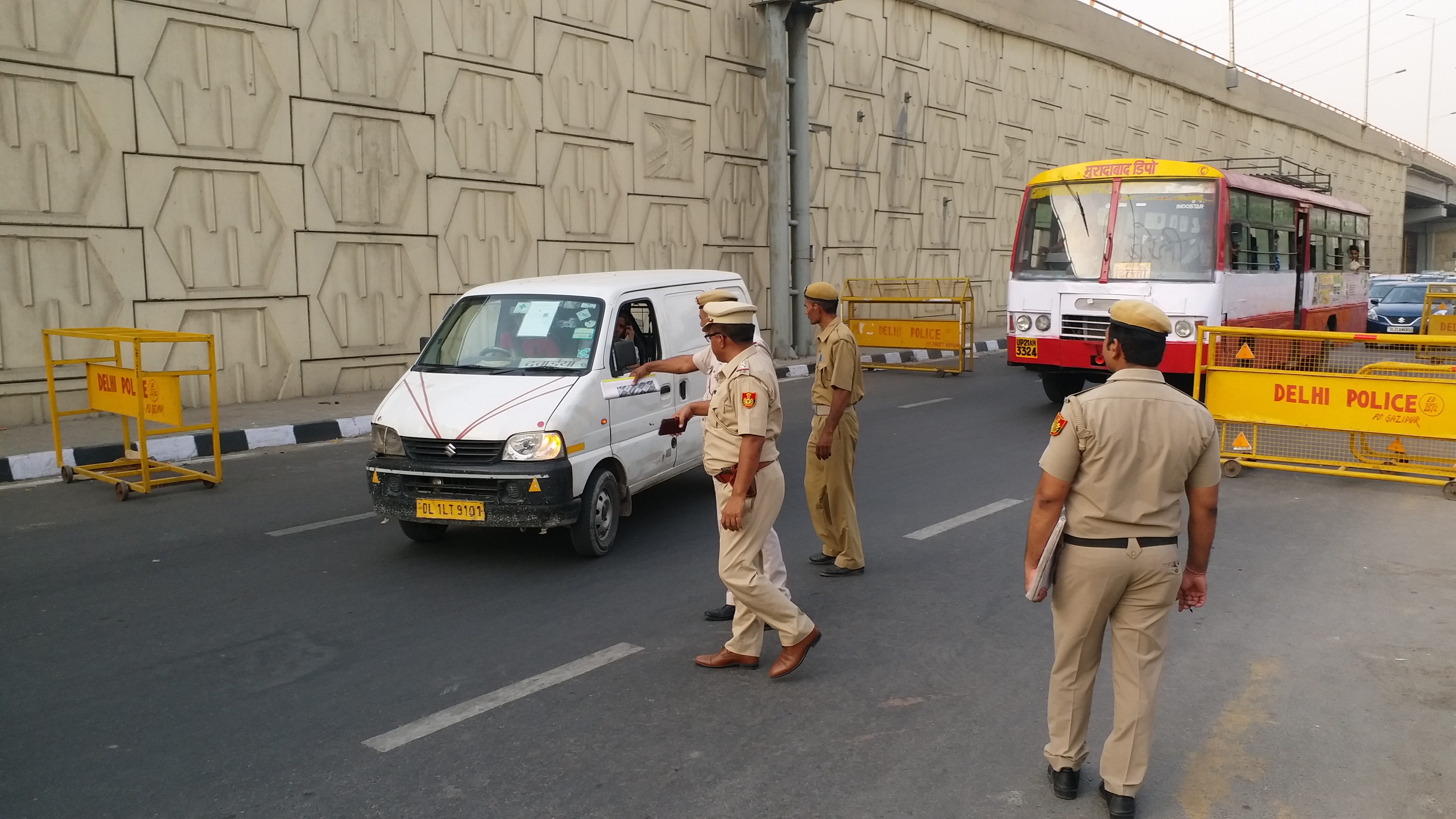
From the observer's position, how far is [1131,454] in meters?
3.36

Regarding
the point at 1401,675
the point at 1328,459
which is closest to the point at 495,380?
the point at 1401,675

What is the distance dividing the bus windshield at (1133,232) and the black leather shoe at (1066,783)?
32.1 feet

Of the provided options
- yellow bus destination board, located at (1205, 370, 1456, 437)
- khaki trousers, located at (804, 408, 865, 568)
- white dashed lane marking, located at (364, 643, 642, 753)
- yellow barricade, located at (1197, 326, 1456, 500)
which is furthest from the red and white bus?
white dashed lane marking, located at (364, 643, 642, 753)

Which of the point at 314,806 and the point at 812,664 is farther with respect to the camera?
the point at 812,664

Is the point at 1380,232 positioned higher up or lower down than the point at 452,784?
higher up

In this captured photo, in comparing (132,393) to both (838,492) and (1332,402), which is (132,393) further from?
(1332,402)

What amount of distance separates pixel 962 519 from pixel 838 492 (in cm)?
179

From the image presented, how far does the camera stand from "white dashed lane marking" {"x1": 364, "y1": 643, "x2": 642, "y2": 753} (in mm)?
4160

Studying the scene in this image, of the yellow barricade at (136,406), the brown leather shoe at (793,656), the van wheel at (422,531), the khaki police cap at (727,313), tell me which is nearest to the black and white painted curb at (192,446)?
the yellow barricade at (136,406)

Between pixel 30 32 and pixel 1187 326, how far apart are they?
497 inches

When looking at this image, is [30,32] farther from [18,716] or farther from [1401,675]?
[1401,675]

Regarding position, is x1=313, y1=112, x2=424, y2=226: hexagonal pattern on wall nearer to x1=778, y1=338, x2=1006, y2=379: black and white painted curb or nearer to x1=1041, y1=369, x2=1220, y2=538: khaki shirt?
x1=778, y1=338, x2=1006, y2=379: black and white painted curb

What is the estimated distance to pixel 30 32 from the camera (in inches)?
441

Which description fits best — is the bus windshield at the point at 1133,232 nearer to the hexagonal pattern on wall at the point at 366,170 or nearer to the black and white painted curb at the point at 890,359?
the black and white painted curb at the point at 890,359
